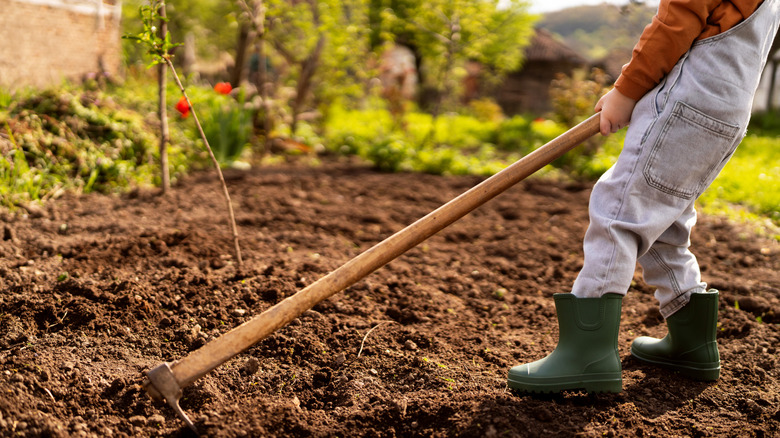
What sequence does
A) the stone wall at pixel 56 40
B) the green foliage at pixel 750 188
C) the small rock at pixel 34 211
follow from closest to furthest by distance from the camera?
the small rock at pixel 34 211 < the green foliage at pixel 750 188 < the stone wall at pixel 56 40

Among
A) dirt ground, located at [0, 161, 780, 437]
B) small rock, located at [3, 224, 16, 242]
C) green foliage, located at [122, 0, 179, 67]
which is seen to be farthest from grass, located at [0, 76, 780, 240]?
green foliage, located at [122, 0, 179, 67]

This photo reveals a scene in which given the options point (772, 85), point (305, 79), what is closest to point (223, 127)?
point (305, 79)

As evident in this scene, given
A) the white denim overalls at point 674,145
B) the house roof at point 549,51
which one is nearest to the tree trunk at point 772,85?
the house roof at point 549,51

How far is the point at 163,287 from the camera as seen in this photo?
2412 millimetres

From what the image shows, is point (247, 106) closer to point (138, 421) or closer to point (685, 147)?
point (138, 421)

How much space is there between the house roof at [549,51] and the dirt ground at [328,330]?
22.9m

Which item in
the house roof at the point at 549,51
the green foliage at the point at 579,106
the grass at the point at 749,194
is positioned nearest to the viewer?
the grass at the point at 749,194

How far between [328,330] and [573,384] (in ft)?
3.07

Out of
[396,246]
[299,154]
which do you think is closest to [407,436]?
[396,246]

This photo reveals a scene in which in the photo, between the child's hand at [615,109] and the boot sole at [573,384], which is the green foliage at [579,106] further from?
the boot sole at [573,384]

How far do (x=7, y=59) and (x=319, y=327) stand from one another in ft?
19.6

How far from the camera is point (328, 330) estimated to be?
2.20m

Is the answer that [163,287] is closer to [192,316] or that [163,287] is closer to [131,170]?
[192,316]

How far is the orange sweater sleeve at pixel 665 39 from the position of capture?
1564mm
